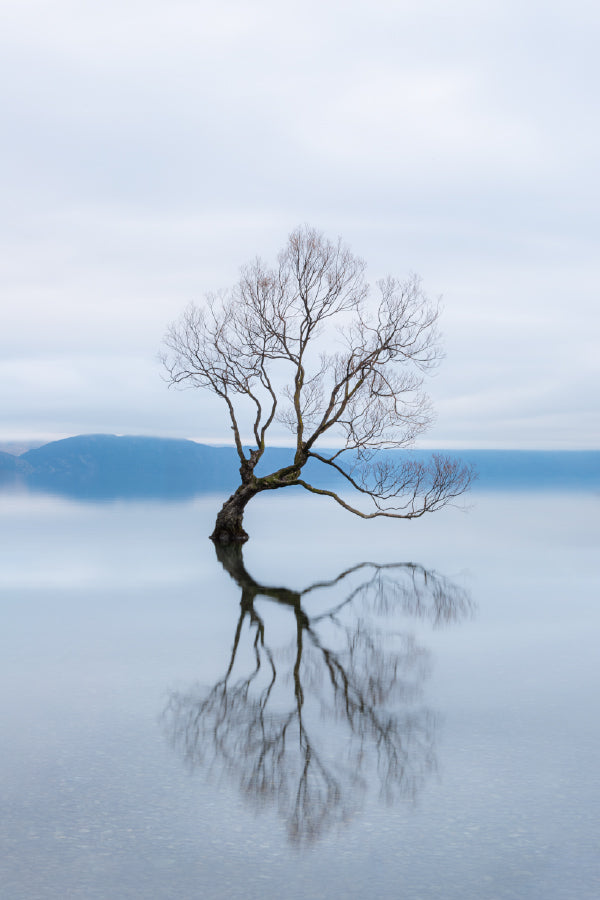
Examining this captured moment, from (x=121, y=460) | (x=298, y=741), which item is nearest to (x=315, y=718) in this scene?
(x=298, y=741)

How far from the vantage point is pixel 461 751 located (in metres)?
8.44

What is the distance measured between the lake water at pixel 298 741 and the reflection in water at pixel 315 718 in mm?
36

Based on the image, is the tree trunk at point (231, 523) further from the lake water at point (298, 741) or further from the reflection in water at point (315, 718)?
the reflection in water at point (315, 718)

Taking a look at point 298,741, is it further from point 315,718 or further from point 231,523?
point 231,523

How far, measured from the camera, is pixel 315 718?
9570mm

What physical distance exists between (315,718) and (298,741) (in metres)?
0.86

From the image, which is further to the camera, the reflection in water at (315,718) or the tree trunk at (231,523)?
the tree trunk at (231,523)

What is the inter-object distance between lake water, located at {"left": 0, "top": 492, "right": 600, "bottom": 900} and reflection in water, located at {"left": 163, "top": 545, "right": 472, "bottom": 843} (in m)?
0.04

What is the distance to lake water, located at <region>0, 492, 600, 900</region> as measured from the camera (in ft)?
19.9

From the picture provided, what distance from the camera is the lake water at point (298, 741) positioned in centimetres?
606

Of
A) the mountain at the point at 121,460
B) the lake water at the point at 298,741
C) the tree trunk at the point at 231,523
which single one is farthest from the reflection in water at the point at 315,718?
the mountain at the point at 121,460

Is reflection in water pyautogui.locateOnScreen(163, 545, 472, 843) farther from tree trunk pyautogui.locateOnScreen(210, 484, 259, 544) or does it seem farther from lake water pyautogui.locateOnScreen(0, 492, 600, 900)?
tree trunk pyautogui.locateOnScreen(210, 484, 259, 544)

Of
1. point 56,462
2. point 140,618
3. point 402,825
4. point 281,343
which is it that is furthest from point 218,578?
point 56,462

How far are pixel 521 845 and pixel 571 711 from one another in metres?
3.80
